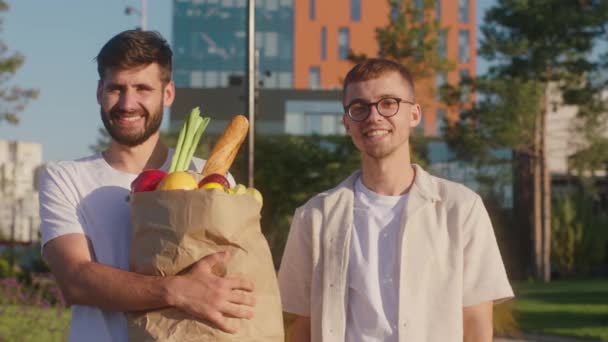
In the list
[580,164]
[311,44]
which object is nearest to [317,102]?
[311,44]

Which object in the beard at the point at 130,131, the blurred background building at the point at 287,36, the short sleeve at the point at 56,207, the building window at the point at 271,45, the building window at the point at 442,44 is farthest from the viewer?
the building window at the point at 271,45

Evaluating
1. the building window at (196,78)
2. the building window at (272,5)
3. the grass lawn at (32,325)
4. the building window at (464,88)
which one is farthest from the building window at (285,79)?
the grass lawn at (32,325)

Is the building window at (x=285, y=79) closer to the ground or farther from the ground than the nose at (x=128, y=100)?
farther from the ground

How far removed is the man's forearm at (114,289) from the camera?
301 cm

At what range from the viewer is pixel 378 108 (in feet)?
12.3

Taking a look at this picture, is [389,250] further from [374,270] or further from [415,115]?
[415,115]

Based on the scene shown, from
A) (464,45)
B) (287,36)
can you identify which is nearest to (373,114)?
(464,45)

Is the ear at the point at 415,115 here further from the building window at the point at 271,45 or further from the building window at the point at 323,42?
the building window at the point at 271,45

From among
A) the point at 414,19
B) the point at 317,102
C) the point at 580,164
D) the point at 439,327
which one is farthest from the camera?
the point at 317,102

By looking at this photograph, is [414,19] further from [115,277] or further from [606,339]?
[115,277]

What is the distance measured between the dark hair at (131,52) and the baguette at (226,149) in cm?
28

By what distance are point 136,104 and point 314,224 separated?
0.87 m

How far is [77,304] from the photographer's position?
3195 millimetres

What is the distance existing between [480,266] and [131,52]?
146 centimetres
